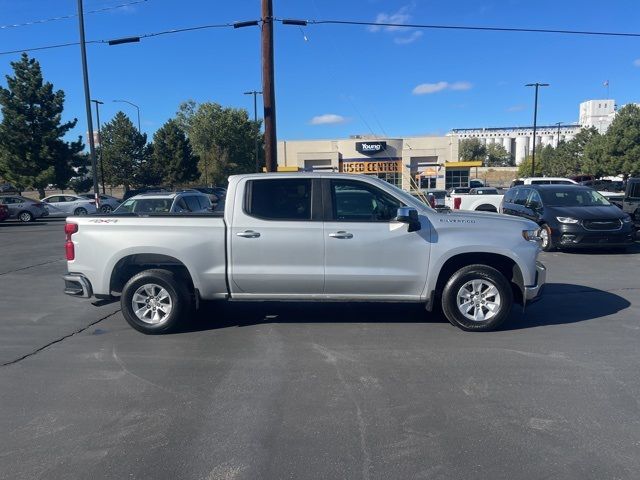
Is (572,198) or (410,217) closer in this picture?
(410,217)

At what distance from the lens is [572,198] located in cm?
1295

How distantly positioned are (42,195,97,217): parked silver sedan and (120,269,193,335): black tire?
87.8 feet

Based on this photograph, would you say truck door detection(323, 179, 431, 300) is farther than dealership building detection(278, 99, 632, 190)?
No

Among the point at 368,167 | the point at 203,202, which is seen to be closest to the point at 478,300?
the point at 203,202

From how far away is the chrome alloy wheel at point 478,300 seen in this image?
19.9ft

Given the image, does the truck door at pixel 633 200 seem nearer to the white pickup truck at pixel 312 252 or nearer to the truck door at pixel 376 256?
the white pickup truck at pixel 312 252

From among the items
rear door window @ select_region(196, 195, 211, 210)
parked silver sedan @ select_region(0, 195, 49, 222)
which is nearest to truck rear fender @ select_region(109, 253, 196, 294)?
rear door window @ select_region(196, 195, 211, 210)

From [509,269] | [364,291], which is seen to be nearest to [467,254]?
[509,269]

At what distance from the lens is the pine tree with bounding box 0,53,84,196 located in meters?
34.0

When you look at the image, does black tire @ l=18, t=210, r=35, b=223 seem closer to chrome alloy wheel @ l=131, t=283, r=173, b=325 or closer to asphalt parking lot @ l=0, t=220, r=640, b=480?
asphalt parking lot @ l=0, t=220, r=640, b=480

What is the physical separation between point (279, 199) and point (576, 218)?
849 cm

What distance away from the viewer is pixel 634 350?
Result: 5406mm

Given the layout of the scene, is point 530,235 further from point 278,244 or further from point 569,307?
point 278,244

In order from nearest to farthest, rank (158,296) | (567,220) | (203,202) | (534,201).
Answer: (158,296) < (567,220) < (534,201) < (203,202)
